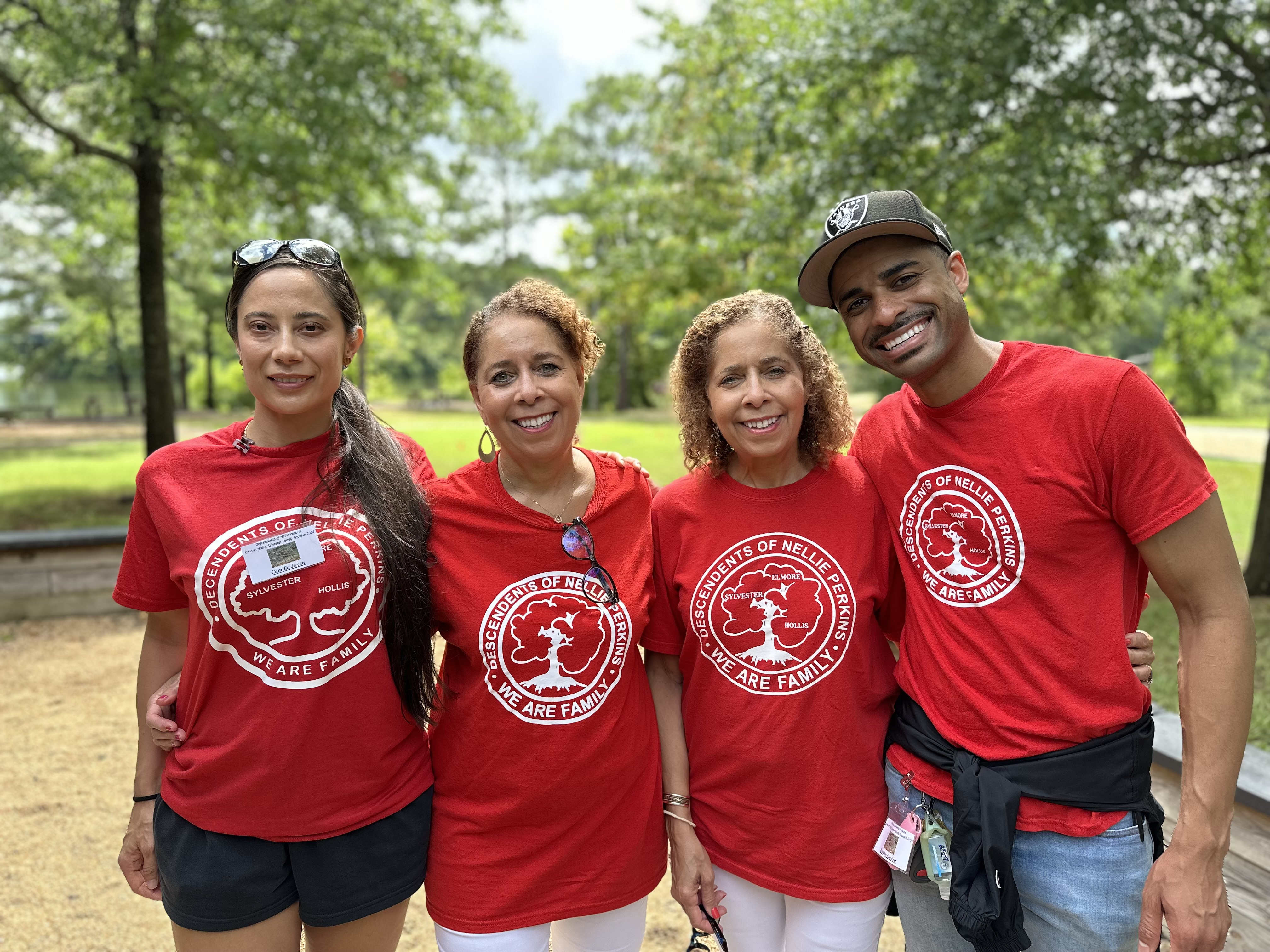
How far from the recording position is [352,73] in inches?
328

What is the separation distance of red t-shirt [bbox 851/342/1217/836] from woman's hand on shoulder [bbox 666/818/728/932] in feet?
2.07

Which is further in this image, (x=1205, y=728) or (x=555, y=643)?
(x=555, y=643)

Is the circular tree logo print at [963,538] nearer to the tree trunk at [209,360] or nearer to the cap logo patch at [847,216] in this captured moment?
the cap logo patch at [847,216]

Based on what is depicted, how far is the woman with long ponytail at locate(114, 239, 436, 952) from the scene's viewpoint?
2.07 metres

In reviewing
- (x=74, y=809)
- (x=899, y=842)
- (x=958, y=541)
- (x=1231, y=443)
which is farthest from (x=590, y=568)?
(x=1231, y=443)

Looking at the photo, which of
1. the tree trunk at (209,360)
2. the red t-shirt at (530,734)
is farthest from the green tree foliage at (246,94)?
the tree trunk at (209,360)

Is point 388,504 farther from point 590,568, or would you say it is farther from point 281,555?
point 590,568

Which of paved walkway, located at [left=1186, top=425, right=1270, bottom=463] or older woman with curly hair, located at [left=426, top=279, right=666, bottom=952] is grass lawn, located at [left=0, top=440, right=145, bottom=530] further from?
paved walkway, located at [left=1186, top=425, right=1270, bottom=463]

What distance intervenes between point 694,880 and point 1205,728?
1271 millimetres

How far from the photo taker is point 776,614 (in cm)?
220

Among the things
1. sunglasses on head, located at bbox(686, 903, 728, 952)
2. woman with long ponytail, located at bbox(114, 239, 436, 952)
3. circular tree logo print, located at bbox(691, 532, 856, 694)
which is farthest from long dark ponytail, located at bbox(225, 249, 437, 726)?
sunglasses on head, located at bbox(686, 903, 728, 952)

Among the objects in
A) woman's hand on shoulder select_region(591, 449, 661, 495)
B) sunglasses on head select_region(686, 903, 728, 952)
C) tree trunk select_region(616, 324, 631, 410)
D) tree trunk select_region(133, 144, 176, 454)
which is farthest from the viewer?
tree trunk select_region(616, 324, 631, 410)

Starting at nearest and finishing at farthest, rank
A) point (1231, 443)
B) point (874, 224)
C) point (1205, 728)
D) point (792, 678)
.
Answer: point (1205, 728) < point (874, 224) < point (792, 678) < point (1231, 443)

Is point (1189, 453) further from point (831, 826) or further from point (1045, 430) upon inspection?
point (831, 826)
